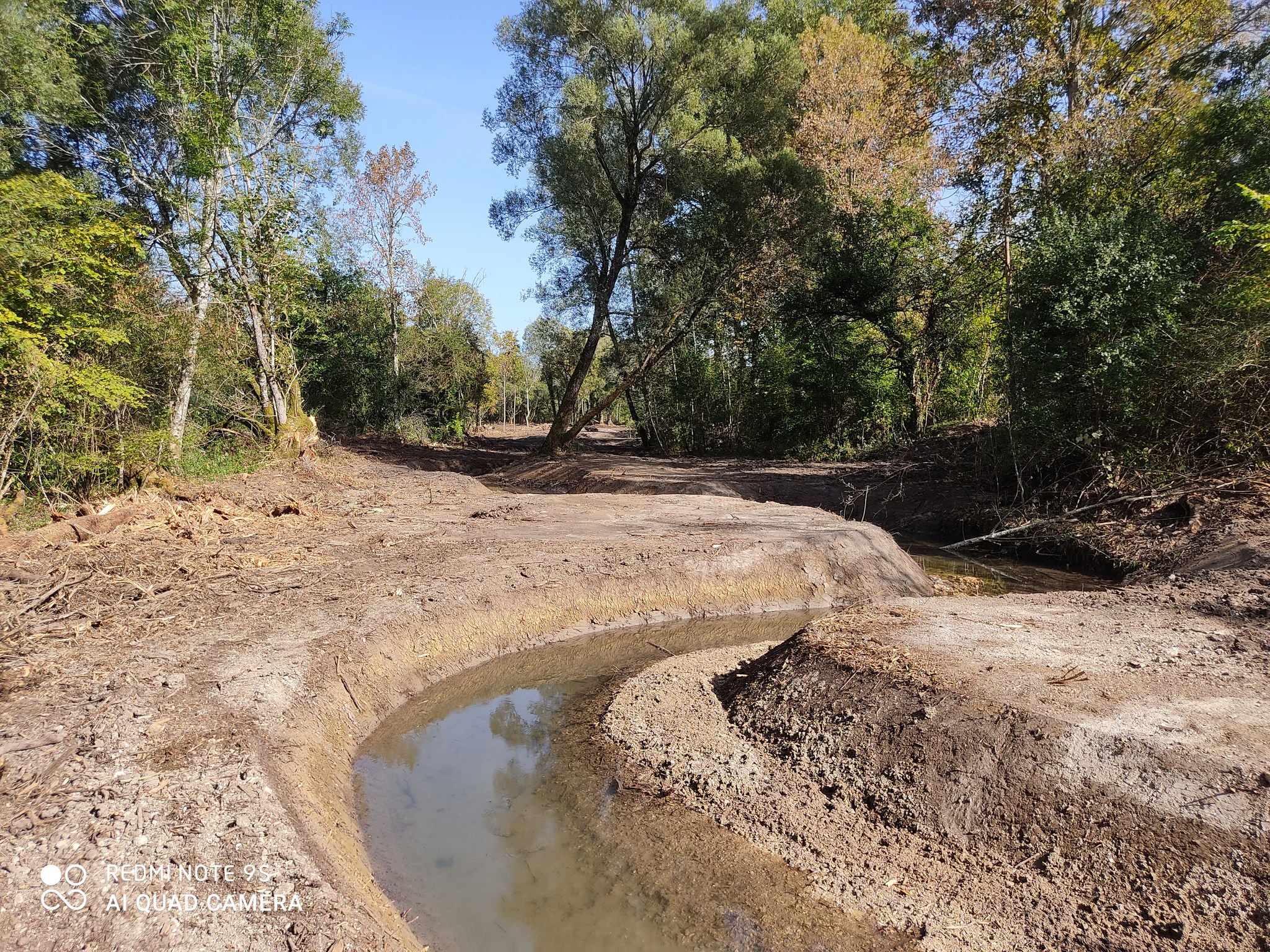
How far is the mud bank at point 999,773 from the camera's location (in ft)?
10.3

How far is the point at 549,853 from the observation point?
3986mm

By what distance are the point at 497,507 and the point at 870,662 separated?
7.20 m

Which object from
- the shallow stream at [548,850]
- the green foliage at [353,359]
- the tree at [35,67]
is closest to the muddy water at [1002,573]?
the shallow stream at [548,850]

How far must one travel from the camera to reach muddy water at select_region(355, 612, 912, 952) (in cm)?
334

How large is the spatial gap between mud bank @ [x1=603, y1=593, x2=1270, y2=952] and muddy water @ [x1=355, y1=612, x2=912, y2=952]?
0.74ft

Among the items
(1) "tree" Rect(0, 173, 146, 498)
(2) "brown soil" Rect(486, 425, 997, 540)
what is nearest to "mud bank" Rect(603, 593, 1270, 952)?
(2) "brown soil" Rect(486, 425, 997, 540)

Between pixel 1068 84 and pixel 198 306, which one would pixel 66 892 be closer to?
pixel 198 306

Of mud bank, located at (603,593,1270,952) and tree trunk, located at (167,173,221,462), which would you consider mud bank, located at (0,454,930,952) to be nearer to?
tree trunk, located at (167,173,221,462)

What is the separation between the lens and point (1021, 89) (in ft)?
46.9

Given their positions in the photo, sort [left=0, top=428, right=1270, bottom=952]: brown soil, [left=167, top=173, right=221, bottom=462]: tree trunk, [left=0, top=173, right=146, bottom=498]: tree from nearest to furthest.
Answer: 1. [left=0, top=428, right=1270, bottom=952]: brown soil
2. [left=0, top=173, right=146, bottom=498]: tree
3. [left=167, top=173, right=221, bottom=462]: tree trunk

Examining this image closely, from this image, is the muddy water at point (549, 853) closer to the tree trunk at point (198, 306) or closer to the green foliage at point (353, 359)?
the tree trunk at point (198, 306)

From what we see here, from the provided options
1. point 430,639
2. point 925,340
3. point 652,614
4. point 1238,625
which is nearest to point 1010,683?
point 1238,625

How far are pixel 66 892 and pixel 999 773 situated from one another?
14.1ft

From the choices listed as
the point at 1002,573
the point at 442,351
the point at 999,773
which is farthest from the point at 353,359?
the point at 999,773
